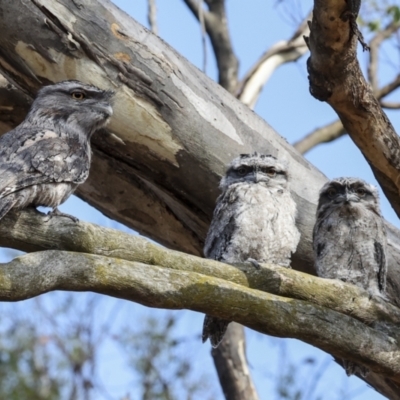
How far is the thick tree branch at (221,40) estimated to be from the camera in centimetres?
999

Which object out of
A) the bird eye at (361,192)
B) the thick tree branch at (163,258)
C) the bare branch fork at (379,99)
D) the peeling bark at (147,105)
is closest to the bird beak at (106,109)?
the peeling bark at (147,105)

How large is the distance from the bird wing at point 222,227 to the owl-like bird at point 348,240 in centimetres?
67

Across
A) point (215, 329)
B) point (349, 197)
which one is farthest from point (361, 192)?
point (215, 329)

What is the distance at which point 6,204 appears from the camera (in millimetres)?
4238

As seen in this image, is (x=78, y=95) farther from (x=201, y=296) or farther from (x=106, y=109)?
(x=201, y=296)

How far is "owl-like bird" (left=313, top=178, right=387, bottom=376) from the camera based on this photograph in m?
5.75

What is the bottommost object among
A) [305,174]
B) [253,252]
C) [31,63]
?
[253,252]

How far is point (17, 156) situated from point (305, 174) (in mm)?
2340

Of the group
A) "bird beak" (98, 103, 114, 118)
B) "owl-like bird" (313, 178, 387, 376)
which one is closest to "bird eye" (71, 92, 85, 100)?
"bird beak" (98, 103, 114, 118)

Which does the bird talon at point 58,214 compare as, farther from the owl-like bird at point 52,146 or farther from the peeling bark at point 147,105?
the peeling bark at point 147,105

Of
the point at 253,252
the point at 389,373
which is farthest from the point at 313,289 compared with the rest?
the point at 253,252

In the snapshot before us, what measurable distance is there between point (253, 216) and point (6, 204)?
1.84 meters

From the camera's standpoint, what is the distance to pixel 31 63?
564 centimetres

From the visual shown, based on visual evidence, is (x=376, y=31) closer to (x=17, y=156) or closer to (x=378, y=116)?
(x=378, y=116)
